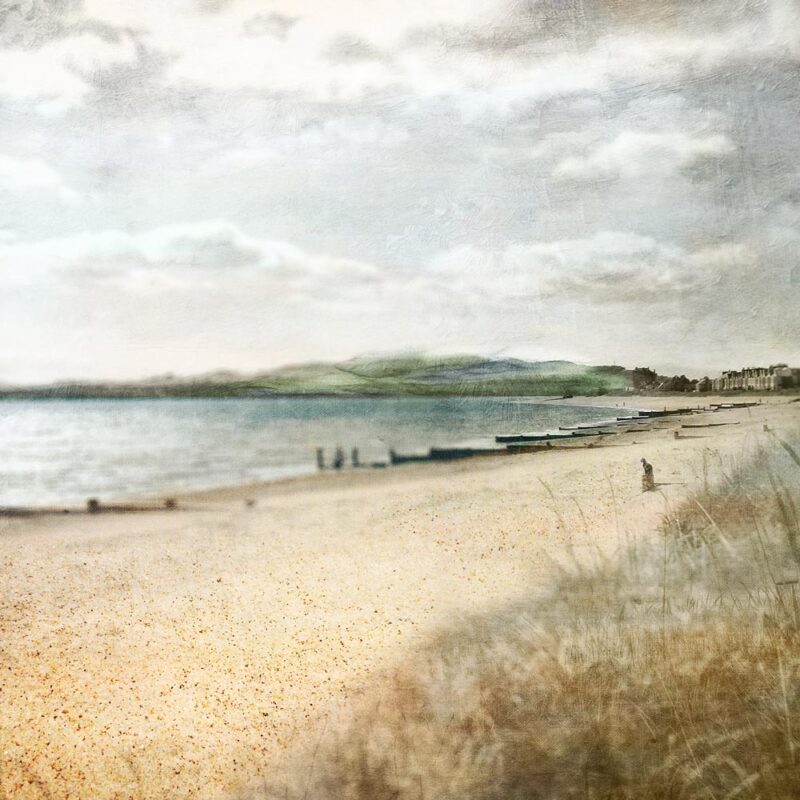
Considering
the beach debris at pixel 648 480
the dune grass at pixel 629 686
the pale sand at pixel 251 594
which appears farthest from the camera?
the beach debris at pixel 648 480

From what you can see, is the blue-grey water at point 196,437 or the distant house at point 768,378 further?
the distant house at point 768,378

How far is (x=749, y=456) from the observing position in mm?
1973

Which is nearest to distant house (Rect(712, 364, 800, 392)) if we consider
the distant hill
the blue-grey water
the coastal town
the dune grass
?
the coastal town

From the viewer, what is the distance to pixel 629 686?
6.15ft

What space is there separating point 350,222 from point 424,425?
21.8 inches

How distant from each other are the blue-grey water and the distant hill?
3cm

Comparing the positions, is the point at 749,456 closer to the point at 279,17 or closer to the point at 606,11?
the point at 606,11

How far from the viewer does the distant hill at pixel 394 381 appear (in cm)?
177

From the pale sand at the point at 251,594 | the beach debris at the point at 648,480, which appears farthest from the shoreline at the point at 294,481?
the beach debris at the point at 648,480

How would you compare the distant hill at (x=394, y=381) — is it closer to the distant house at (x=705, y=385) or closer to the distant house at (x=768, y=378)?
the distant house at (x=705, y=385)

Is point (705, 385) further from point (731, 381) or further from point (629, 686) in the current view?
point (629, 686)

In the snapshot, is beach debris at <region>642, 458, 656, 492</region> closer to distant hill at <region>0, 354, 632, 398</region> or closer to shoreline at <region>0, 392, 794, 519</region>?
shoreline at <region>0, 392, 794, 519</region>

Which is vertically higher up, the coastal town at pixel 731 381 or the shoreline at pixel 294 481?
the coastal town at pixel 731 381

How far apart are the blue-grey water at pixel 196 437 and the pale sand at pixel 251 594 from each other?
63mm
